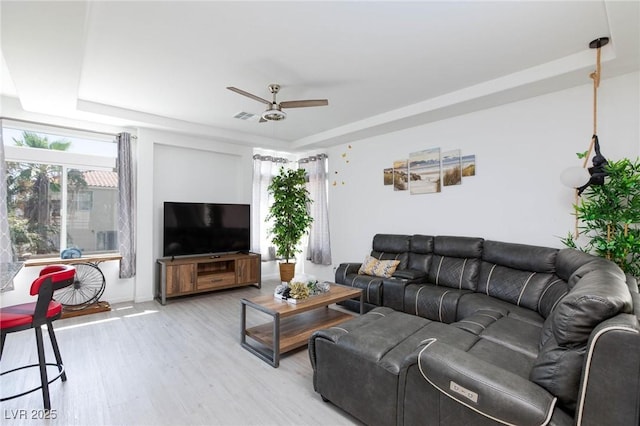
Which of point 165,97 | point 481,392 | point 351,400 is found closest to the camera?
point 481,392

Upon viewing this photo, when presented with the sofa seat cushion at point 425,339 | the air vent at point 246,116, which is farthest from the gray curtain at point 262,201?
the sofa seat cushion at point 425,339

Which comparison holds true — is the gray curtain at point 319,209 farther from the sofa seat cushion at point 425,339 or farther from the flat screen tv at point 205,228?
the sofa seat cushion at point 425,339

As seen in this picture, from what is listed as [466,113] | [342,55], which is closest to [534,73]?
[466,113]

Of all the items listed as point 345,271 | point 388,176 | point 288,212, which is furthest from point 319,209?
point 345,271

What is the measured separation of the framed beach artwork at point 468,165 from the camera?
377cm

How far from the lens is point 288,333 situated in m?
3.00

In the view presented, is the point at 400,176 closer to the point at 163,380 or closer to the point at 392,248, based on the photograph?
the point at 392,248

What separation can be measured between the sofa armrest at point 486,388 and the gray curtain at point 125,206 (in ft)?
14.7

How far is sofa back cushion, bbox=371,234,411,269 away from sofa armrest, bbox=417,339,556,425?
2.75 meters

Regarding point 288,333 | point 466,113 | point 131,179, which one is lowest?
point 288,333

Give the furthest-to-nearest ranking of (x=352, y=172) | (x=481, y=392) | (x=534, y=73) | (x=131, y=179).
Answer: (x=352, y=172) → (x=131, y=179) → (x=534, y=73) → (x=481, y=392)

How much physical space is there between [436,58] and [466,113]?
1375mm

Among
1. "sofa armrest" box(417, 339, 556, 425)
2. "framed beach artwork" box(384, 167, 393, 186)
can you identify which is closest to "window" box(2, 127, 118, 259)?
"framed beach artwork" box(384, 167, 393, 186)

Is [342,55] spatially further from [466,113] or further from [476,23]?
[466,113]
